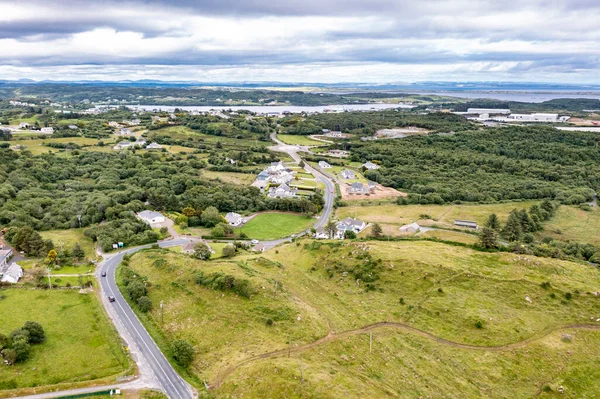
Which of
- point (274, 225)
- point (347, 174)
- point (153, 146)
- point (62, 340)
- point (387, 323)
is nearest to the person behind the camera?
point (62, 340)

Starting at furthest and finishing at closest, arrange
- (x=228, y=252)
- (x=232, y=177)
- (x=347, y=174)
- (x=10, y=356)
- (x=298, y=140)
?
(x=298, y=140), (x=347, y=174), (x=232, y=177), (x=228, y=252), (x=10, y=356)

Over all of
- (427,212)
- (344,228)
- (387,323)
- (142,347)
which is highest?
(387,323)

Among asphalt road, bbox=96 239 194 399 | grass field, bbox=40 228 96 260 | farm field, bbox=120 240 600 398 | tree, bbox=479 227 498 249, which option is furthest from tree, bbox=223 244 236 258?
tree, bbox=479 227 498 249

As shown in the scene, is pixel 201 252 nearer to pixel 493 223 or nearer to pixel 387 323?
pixel 387 323

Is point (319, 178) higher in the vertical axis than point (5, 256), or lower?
higher

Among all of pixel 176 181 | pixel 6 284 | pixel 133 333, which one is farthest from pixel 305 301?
pixel 176 181

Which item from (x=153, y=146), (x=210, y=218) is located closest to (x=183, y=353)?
(x=210, y=218)

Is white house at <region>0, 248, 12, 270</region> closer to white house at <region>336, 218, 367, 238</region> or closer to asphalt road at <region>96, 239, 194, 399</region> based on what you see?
asphalt road at <region>96, 239, 194, 399</region>

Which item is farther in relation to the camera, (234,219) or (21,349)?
(234,219)
